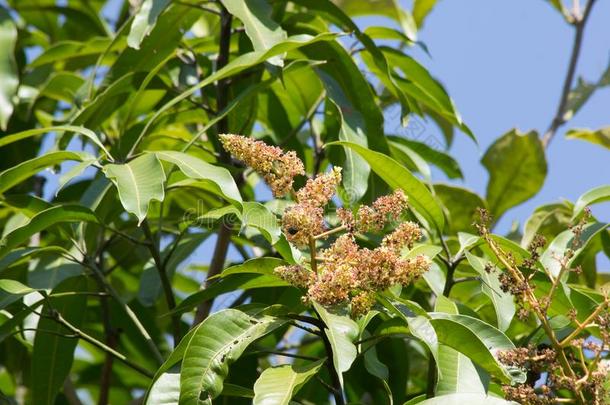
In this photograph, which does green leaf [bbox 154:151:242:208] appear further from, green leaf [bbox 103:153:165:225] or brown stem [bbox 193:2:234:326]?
brown stem [bbox 193:2:234:326]

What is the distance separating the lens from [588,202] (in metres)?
1.59

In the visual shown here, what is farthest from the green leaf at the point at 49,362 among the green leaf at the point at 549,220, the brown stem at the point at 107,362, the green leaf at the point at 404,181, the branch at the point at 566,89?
the branch at the point at 566,89

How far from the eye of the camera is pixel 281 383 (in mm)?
1239

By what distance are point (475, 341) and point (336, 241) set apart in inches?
8.2

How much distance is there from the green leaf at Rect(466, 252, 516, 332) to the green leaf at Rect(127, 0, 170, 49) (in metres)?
0.70

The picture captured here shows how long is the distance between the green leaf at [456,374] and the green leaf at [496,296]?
0.53 feet

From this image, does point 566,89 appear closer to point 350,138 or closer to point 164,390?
point 350,138

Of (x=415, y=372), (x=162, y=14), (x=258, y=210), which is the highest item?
(x=162, y=14)

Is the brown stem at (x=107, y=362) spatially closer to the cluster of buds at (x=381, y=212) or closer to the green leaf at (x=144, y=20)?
the green leaf at (x=144, y=20)

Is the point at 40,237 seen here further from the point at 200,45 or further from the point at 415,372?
the point at 415,372

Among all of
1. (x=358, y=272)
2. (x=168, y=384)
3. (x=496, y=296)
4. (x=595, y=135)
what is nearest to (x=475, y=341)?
(x=358, y=272)

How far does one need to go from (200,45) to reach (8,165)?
2.27 feet

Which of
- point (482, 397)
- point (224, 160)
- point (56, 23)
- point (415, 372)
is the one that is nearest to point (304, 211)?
point (482, 397)

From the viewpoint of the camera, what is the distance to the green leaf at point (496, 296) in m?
1.44
